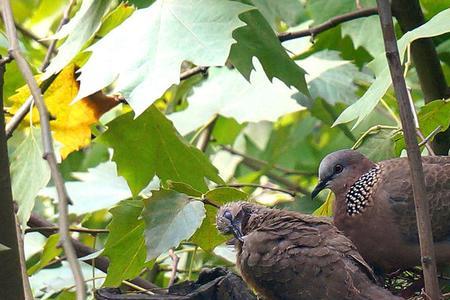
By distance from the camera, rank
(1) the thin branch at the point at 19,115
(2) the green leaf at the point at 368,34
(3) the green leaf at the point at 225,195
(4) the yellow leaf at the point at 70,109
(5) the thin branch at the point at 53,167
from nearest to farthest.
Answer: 1. (5) the thin branch at the point at 53,167
2. (3) the green leaf at the point at 225,195
3. (1) the thin branch at the point at 19,115
4. (4) the yellow leaf at the point at 70,109
5. (2) the green leaf at the point at 368,34

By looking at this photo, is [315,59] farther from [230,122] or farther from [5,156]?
[5,156]

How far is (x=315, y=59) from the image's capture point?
3330 mm

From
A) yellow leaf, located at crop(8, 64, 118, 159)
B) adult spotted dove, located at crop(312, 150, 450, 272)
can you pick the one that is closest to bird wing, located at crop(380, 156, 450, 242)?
adult spotted dove, located at crop(312, 150, 450, 272)

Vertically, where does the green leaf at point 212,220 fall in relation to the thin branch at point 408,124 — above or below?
below

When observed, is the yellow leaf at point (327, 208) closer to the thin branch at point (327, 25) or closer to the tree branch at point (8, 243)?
the thin branch at point (327, 25)

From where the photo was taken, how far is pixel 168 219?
2.29 m

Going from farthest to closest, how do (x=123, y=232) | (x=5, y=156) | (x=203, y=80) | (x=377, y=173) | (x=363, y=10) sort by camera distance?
(x=203, y=80)
(x=363, y=10)
(x=377, y=173)
(x=123, y=232)
(x=5, y=156)

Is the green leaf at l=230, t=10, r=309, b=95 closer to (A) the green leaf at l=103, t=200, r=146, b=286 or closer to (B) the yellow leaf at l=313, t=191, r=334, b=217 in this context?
(A) the green leaf at l=103, t=200, r=146, b=286

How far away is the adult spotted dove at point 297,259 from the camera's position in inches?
89.8

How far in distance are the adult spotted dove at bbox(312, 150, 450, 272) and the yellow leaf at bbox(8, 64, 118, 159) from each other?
0.68m

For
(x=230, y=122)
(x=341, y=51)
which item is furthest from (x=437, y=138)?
(x=230, y=122)

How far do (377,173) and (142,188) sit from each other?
62cm

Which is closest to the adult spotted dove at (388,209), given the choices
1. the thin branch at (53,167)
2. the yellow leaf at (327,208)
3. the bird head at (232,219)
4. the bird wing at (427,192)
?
the bird wing at (427,192)

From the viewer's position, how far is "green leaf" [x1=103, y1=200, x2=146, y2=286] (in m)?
2.48
